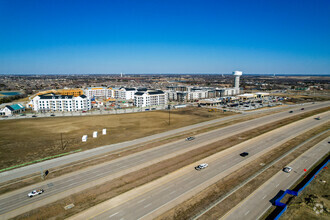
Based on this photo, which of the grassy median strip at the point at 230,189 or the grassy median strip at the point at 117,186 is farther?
the grassy median strip at the point at 117,186

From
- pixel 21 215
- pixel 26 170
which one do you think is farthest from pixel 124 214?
pixel 26 170

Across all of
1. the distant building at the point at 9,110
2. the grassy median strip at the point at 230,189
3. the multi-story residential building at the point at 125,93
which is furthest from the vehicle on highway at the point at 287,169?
the multi-story residential building at the point at 125,93

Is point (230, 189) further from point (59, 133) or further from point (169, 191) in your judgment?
point (59, 133)

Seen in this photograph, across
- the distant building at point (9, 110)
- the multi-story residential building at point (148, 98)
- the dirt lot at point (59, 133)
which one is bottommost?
the dirt lot at point (59, 133)

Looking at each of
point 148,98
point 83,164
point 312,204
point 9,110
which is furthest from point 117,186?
point 9,110

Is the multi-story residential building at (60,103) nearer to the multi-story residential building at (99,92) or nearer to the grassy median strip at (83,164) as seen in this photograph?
the multi-story residential building at (99,92)

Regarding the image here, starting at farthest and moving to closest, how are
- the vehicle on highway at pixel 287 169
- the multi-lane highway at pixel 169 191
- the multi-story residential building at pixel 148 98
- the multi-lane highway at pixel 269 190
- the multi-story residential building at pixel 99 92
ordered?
the multi-story residential building at pixel 99 92
the multi-story residential building at pixel 148 98
the vehicle on highway at pixel 287 169
the multi-lane highway at pixel 169 191
the multi-lane highway at pixel 269 190
